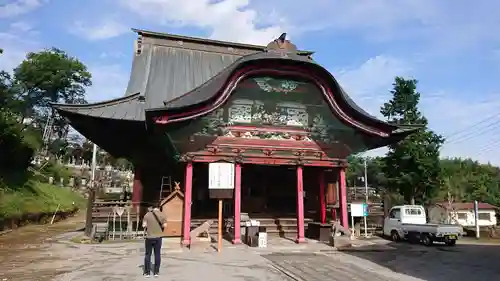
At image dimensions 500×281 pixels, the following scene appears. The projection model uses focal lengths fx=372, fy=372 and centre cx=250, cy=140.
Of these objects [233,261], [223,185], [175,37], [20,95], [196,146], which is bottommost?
[233,261]

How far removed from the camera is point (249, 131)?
54.1ft

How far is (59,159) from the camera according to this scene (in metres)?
63.8

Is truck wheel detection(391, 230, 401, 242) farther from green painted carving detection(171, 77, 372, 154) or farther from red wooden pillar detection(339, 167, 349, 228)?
green painted carving detection(171, 77, 372, 154)

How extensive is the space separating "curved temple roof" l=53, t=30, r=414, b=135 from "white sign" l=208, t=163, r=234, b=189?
3330mm

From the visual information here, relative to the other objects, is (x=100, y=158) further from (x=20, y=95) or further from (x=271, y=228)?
(x=271, y=228)

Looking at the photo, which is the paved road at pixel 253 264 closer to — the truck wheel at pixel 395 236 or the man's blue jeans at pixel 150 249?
the man's blue jeans at pixel 150 249

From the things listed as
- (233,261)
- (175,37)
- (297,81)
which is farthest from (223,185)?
(175,37)

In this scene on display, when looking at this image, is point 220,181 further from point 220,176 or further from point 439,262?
point 439,262

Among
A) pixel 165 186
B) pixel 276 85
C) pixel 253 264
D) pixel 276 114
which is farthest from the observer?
pixel 165 186

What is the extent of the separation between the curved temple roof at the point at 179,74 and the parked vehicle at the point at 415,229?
4359 millimetres

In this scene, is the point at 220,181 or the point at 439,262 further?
the point at 220,181

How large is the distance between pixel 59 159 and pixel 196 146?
57.0 meters

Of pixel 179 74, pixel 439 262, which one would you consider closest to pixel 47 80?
pixel 179 74

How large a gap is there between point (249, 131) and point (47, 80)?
5024cm
